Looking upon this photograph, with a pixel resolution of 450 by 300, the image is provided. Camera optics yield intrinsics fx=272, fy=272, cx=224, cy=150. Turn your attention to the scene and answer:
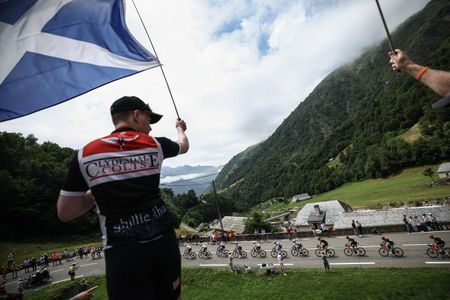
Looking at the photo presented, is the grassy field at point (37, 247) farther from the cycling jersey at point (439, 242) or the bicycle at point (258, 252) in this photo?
the cycling jersey at point (439, 242)

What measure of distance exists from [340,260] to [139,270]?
28.2 m

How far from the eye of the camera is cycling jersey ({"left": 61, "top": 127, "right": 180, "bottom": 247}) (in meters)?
1.94

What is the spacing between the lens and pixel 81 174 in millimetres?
1984

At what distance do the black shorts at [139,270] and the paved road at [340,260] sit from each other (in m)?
25.5

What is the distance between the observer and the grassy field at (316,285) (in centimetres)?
1656

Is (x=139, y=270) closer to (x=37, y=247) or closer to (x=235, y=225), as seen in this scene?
(x=37, y=247)

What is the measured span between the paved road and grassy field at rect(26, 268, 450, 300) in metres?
2.16

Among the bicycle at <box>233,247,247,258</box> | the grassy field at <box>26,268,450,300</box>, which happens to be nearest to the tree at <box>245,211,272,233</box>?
the bicycle at <box>233,247,247,258</box>

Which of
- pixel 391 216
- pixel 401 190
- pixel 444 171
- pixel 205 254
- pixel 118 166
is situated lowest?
pixel 401 190

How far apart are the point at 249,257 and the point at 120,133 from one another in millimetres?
31797

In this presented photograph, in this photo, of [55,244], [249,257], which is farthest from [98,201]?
[55,244]

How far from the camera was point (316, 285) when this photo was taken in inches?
781

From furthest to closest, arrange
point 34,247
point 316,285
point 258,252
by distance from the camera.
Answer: point 34,247
point 258,252
point 316,285

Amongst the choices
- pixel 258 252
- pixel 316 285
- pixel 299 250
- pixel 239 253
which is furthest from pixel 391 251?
pixel 239 253
